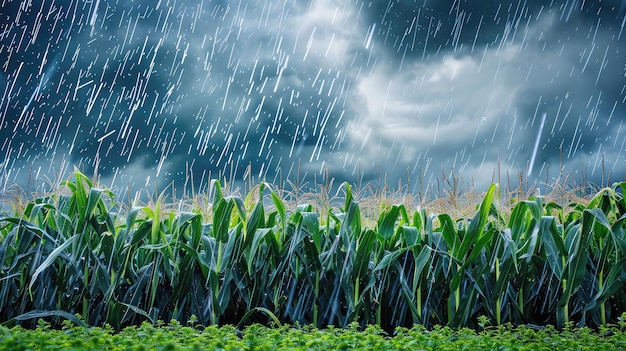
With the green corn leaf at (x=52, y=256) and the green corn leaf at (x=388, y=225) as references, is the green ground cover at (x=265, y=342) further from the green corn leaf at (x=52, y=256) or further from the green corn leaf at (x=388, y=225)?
the green corn leaf at (x=388, y=225)

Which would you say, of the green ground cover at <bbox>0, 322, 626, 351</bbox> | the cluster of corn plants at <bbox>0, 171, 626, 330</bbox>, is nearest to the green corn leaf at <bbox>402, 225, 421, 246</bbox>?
the cluster of corn plants at <bbox>0, 171, 626, 330</bbox>

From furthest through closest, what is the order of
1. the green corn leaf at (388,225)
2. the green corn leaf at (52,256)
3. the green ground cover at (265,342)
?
the green corn leaf at (388,225) < the green corn leaf at (52,256) < the green ground cover at (265,342)

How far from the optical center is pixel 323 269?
12.8 ft

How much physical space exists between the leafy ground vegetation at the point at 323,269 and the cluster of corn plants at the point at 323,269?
1cm

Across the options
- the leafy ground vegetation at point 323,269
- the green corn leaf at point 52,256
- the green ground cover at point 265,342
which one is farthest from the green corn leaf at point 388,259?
the green corn leaf at point 52,256

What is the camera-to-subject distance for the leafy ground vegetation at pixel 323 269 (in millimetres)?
3779

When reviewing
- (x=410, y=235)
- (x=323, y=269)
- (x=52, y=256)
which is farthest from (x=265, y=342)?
(x=52, y=256)

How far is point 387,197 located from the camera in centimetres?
460

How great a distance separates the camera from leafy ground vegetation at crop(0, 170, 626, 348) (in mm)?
3779

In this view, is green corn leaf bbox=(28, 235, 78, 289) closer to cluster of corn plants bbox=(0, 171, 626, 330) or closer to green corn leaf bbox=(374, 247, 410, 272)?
cluster of corn plants bbox=(0, 171, 626, 330)

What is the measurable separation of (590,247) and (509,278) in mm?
849

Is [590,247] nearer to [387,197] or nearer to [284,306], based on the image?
[387,197]

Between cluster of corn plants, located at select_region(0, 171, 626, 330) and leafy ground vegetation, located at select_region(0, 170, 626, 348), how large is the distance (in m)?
0.01

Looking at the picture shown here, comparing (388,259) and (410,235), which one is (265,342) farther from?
(410,235)
